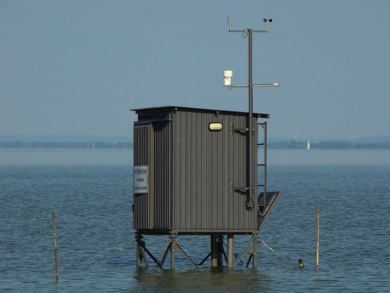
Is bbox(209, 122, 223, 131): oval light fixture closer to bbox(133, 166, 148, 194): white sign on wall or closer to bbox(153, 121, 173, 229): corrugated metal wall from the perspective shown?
bbox(153, 121, 173, 229): corrugated metal wall

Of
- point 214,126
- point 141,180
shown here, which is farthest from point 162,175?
point 214,126

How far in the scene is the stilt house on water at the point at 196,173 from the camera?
149 ft

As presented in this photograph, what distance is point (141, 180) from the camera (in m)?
46.7

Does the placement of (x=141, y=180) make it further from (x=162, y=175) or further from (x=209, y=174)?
(x=209, y=174)

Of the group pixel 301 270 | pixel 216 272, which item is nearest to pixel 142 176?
pixel 216 272

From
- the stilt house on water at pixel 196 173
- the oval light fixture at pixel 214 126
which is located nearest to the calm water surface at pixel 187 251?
the stilt house on water at pixel 196 173

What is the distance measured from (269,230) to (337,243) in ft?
25.2

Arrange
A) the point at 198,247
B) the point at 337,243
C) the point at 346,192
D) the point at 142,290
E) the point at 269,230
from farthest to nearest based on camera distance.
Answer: the point at 346,192 → the point at 269,230 → the point at 337,243 → the point at 198,247 → the point at 142,290

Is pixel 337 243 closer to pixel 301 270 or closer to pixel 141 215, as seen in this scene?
Answer: pixel 301 270

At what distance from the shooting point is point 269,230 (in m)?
69.4

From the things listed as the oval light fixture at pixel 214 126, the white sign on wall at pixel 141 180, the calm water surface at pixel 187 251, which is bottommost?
the calm water surface at pixel 187 251

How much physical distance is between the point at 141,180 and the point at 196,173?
227cm

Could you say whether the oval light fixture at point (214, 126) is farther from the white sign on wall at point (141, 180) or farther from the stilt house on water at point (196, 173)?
the white sign on wall at point (141, 180)

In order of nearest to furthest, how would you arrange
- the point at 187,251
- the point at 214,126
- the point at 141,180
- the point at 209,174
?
→ the point at 214,126, the point at 209,174, the point at 141,180, the point at 187,251
